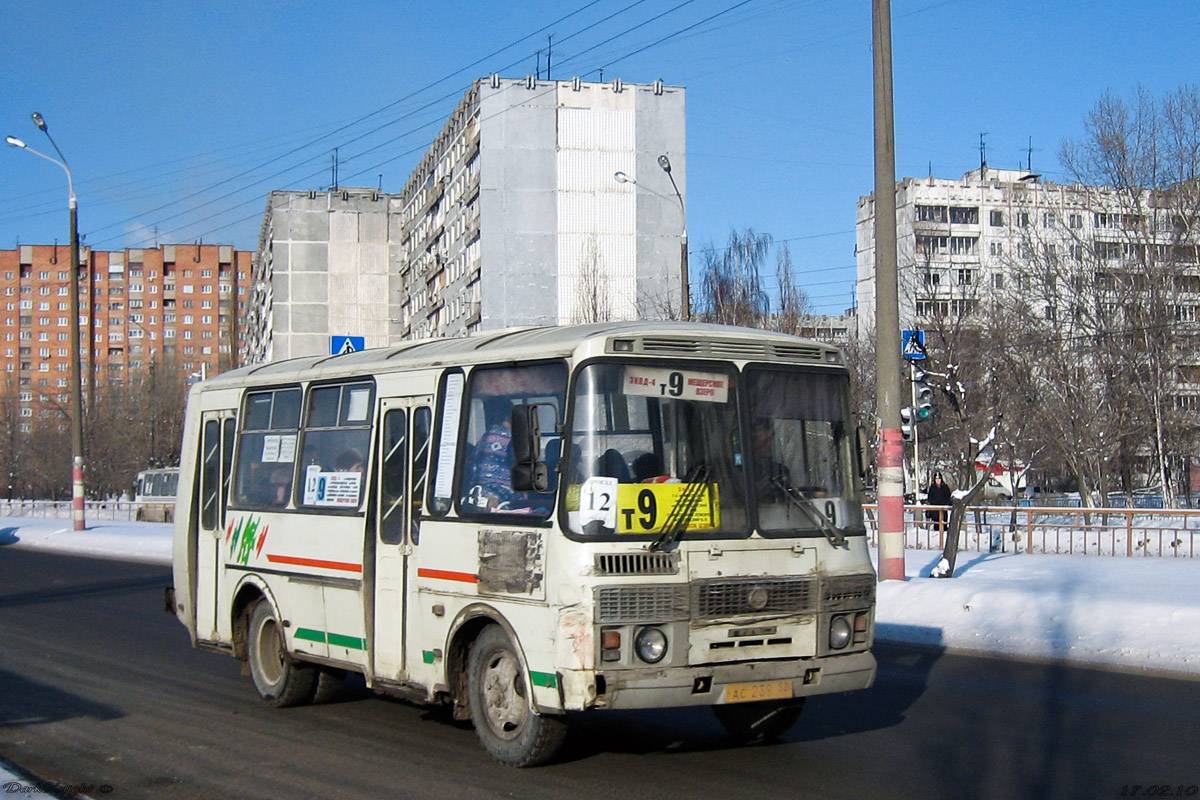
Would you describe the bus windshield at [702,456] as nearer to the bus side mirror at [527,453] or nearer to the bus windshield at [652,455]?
the bus windshield at [652,455]

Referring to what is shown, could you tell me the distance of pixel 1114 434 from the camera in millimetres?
38406

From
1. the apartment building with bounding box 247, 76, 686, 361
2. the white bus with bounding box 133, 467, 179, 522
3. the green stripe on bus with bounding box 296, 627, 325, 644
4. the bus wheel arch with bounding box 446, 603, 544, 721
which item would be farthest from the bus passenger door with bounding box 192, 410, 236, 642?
the apartment building with bounding box 247, 76, 686, 361

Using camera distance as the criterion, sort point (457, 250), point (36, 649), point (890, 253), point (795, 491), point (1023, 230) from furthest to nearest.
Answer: point (457, 250), point (1023, 230), point (890, 253), point (36, 649), point (795, 491)

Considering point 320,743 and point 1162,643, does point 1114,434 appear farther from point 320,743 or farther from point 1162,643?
point 320,743

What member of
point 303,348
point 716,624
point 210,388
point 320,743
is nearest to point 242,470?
point 210,388

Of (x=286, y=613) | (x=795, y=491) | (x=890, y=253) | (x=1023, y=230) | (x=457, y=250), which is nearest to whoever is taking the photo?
(x=795, y=491)

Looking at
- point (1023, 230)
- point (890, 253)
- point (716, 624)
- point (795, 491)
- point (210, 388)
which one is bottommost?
point (716, 624)

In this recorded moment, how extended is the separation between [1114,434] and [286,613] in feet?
109

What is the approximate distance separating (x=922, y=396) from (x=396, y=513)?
1298cm

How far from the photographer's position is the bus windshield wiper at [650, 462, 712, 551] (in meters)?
7.42

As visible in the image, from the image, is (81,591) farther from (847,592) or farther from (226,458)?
(847,592)

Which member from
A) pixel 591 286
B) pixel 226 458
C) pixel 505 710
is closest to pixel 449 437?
pixel 505 710

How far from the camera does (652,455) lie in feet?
24.8

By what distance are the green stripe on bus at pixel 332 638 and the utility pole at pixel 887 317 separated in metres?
8.77
